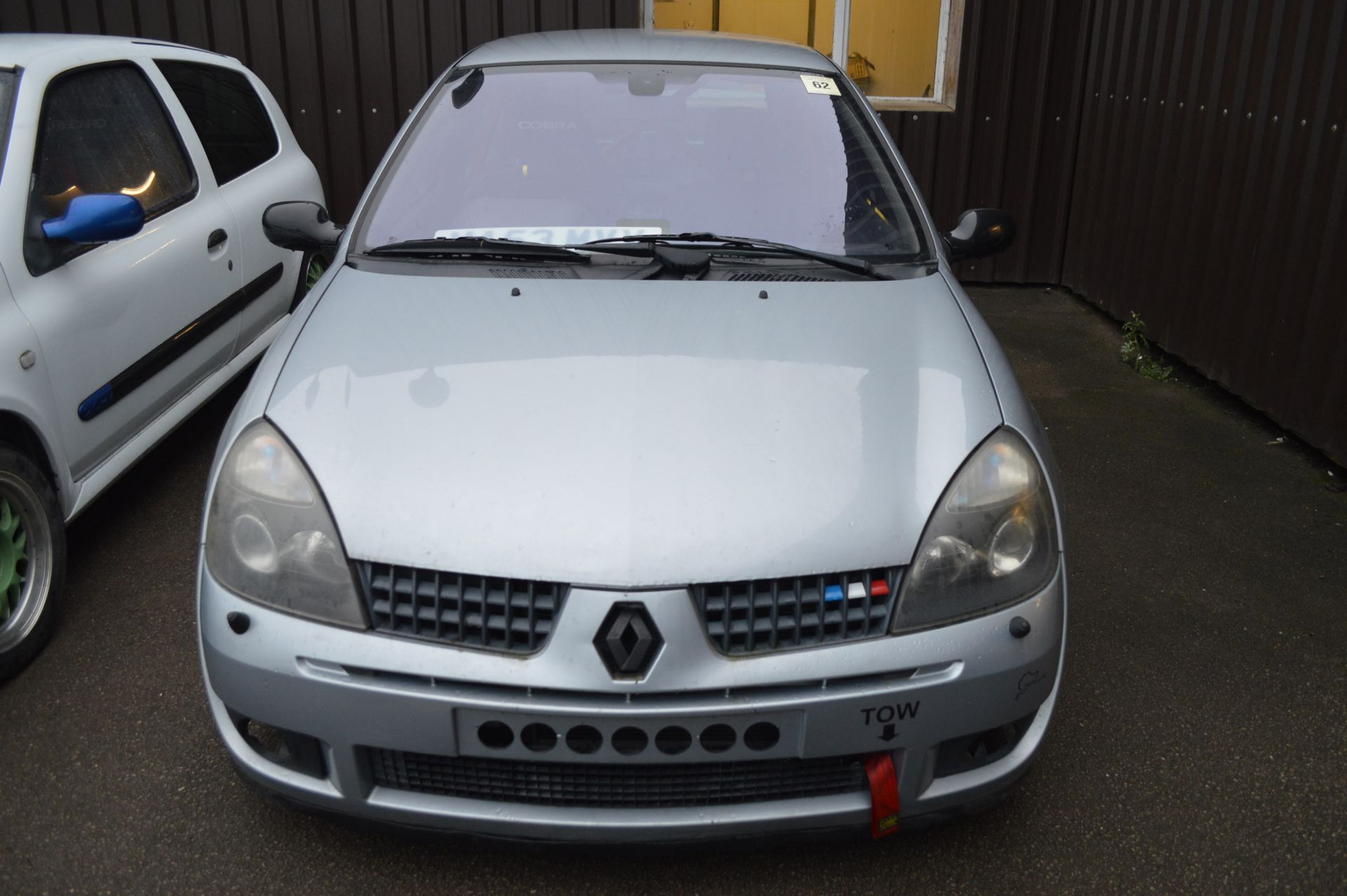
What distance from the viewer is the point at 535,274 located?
277cm

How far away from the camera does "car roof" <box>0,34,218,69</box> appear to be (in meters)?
3.51

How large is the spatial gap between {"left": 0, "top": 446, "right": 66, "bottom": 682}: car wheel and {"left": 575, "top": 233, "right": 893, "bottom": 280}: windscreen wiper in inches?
63.0

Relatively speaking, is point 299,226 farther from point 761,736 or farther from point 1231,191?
point 1231,191

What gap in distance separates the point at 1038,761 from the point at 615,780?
1002mm

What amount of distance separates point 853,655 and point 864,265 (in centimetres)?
120

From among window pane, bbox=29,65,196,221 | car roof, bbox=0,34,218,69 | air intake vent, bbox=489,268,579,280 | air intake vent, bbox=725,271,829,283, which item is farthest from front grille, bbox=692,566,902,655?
car roof, bbox=0,34,218,69

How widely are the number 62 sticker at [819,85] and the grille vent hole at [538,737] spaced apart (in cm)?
218

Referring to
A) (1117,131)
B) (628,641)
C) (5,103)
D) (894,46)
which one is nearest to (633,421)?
(628,641)

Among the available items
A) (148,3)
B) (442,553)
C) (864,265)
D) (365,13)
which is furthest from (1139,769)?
(148,3)

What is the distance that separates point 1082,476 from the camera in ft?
14.7

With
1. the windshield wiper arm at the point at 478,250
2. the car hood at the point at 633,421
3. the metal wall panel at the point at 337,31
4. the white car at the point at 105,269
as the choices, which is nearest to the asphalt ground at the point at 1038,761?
the white car at the point at 105,269

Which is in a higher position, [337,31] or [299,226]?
[337,31]

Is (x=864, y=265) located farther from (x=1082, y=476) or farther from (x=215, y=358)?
(x=215, y=358)

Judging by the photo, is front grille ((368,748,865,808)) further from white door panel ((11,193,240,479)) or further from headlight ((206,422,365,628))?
white door panel ((11,193,240,479))
